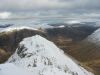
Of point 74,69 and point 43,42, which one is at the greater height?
point 43,42

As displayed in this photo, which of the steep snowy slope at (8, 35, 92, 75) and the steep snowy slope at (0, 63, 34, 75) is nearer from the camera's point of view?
the steep snowy slope at (0, 63, 34, 75)

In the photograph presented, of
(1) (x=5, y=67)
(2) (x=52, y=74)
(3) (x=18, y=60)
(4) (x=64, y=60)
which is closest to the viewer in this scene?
(1) (x=5, y=67)

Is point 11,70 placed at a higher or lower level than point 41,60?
higher

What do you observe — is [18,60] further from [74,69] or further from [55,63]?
[74,69]

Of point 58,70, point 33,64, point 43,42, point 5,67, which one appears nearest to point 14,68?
point 5,67

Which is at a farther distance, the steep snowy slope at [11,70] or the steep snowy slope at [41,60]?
the steep snowy slope at [41,60]

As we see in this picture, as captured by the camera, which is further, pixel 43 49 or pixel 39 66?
pixel 43 49

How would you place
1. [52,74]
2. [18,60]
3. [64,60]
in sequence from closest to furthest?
[52,74] < [18,60] < [64,60]

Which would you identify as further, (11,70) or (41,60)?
(41,60)
